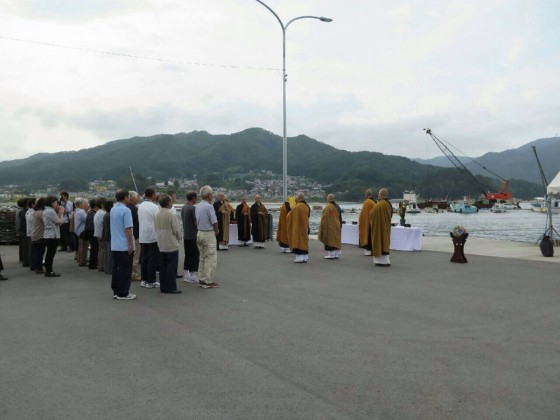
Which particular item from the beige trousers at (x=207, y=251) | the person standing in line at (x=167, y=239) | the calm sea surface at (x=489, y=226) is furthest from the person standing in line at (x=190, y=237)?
the calm sea surface at (x=489, y=226)

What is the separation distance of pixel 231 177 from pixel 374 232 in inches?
5171

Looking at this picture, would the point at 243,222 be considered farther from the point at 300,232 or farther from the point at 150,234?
the point at 150,234

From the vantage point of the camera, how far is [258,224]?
19.5m

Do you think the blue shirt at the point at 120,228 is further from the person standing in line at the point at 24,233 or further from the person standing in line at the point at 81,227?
the person standing in line at the point at 24,233

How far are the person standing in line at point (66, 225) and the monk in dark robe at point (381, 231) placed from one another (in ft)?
29.5

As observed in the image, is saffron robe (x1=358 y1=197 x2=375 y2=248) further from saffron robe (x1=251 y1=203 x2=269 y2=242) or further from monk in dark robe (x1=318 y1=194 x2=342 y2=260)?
saffron robe (x1=251 y1=203 x2=269 y2=242)

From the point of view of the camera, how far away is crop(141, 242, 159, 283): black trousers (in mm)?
10367

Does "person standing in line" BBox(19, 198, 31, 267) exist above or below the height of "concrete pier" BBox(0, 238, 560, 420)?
above

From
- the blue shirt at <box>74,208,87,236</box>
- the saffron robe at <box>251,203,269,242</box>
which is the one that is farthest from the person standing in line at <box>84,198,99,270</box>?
the saffron robe at <box>251,203,269,242</box>

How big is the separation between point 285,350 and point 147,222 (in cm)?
499

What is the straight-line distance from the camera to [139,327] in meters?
7.16

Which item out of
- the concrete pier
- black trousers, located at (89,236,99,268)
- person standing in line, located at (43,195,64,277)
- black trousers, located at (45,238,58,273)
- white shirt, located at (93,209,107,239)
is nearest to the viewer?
the concrete pier

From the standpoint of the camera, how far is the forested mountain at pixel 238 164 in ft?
429

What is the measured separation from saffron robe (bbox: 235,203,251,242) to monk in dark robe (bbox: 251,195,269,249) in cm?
47
